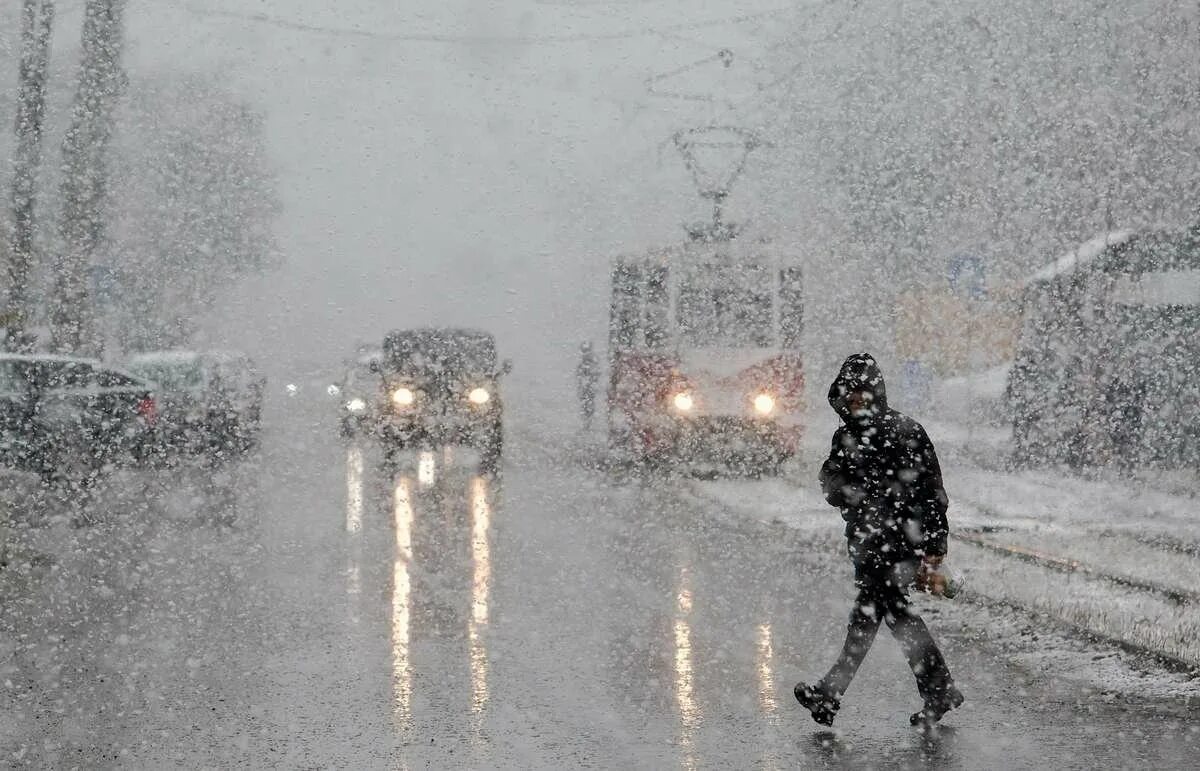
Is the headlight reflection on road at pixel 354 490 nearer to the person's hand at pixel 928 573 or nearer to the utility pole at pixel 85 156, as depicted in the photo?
the utility pole at pixel 85 156

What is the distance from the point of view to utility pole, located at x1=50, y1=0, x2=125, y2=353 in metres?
21.9

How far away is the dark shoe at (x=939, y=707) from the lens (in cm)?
612

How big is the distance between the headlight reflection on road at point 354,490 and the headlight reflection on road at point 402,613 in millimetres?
344

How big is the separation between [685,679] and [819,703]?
1.14m

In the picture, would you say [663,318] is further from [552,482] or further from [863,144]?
[863,144]

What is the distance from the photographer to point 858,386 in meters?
5.91

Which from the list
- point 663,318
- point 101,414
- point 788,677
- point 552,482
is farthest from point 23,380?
point 788,677

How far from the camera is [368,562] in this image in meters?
10.9

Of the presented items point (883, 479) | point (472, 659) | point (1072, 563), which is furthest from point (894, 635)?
point (1072, 563)

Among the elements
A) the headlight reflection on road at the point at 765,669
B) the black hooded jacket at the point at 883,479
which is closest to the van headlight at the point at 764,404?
the headlight reflection on road at the point at 765,669

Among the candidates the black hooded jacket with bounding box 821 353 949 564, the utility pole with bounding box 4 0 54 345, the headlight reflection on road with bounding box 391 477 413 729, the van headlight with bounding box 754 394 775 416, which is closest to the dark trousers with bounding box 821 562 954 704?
the black hooded jacket with bounding box 821 353 949 564

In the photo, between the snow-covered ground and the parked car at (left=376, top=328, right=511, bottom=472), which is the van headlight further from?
the parked car at (left=376, top=328, right=511, bottom=472)

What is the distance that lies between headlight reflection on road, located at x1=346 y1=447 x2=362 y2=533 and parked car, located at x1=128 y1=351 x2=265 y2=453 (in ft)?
6.10

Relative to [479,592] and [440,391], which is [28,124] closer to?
[440,391]
